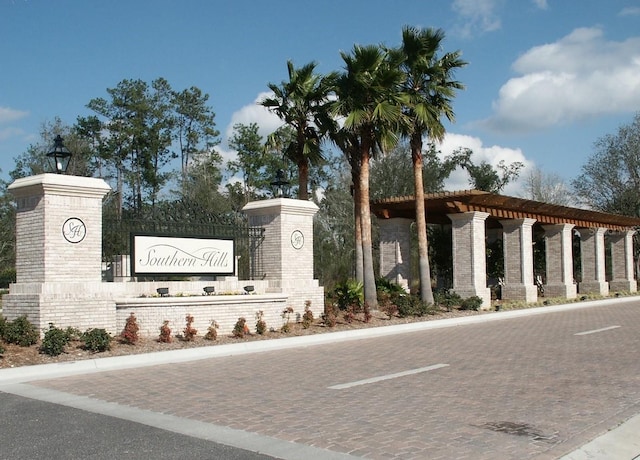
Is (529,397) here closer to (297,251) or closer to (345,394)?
(345,394)

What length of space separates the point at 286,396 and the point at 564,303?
25.1m

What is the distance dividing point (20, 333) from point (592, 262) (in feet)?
114

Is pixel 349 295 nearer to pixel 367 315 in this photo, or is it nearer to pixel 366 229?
pixel 366 229

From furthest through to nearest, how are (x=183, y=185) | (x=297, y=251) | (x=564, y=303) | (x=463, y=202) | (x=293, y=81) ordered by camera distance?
1. (x=183, y=185)
2. (x=564, y=303)
3. (x=463, y=202)
4. (x=293, y=81)
5. (x=297, y=251)

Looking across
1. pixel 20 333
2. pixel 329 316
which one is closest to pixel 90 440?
pixel 20 333

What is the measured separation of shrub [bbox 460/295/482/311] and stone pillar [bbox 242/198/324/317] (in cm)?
746

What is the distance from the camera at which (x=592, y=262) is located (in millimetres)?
40719

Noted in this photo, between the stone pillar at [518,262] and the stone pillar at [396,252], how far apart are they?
4763 millimetres

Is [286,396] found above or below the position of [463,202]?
below

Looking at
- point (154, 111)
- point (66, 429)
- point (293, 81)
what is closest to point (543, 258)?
point (293, 81)

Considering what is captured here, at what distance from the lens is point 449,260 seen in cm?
3641

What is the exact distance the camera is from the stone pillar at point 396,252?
3172cm

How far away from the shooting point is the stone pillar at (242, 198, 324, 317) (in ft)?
68.1

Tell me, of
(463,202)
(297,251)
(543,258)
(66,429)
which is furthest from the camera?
(543,258)
